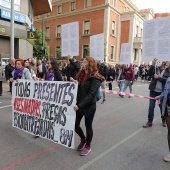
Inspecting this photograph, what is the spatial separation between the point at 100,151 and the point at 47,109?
51.8 inches

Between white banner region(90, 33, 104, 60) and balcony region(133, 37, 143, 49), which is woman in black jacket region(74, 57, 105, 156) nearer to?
white banner region(90, 33, 104, 60)

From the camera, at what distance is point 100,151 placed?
12.3 ft

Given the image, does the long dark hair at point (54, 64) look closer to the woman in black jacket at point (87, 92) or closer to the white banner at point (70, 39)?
the white banner at point (70, 39)

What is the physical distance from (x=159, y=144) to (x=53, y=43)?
1393 inches

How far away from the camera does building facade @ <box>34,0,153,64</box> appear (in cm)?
3044

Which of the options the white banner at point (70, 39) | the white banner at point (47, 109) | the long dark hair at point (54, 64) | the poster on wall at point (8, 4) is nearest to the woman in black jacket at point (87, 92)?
the white banner at point (47, 109)

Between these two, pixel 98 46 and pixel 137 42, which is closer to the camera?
pixel 98 46

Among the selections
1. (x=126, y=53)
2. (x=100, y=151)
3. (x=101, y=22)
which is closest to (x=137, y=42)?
(x=101, y=22)

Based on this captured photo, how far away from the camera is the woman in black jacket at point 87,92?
10.9 ft

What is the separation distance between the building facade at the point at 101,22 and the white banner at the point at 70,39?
22.4 m

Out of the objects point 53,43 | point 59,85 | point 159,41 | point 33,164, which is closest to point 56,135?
point 33,164

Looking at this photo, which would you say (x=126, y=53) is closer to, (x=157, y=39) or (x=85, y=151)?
(x=157, y=39)

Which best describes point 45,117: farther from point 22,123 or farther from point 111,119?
point 111,119

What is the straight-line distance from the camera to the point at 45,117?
3.84m
